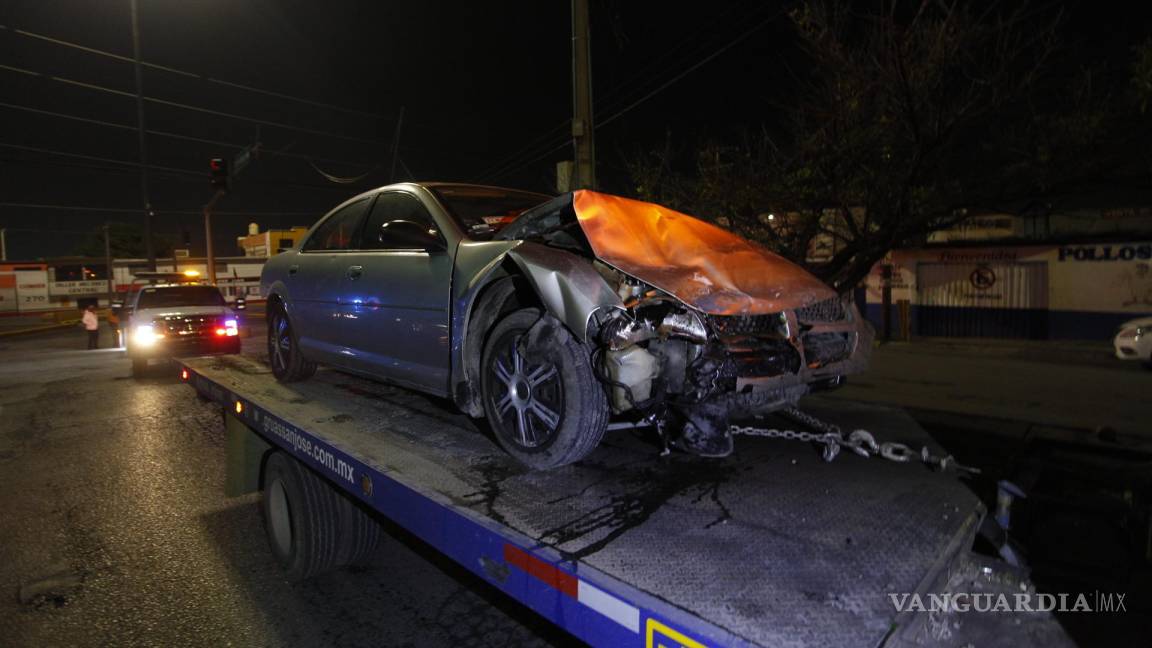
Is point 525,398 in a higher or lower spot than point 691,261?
lower

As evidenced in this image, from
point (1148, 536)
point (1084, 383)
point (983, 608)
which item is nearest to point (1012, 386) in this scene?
point (1084, 383)

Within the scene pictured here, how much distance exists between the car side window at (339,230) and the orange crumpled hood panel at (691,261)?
2.26 m

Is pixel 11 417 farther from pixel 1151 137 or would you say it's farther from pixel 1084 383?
pixel 1084 383

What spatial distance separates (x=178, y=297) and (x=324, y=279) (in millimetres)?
9648

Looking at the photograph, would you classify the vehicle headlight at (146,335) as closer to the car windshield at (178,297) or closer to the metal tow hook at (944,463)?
the car windshield at (178,297)

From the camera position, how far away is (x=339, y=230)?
496cm

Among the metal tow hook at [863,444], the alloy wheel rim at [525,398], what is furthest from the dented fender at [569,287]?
the metal tow hook at [863,444]

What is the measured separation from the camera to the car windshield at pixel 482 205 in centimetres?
360

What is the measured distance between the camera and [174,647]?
3070 mm

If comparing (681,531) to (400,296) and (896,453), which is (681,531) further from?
(400,296)

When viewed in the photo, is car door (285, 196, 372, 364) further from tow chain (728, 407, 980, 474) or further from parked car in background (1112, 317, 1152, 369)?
parked car in background (1112, 317, 1152, 369)

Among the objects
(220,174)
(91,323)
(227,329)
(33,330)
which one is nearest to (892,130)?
(227,329)

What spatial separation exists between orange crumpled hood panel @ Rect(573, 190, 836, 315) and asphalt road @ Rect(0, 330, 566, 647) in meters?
1.82

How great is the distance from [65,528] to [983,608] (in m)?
5.67
